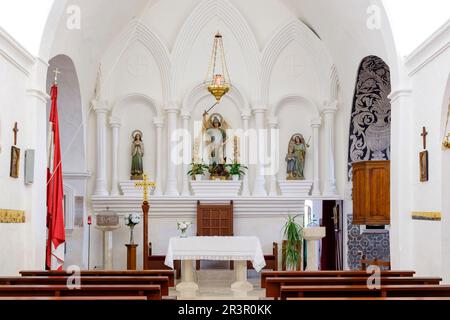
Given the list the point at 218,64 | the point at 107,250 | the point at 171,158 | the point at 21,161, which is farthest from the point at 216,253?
the point at 218,64

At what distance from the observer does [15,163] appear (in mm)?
9180

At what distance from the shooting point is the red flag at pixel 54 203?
10.3m

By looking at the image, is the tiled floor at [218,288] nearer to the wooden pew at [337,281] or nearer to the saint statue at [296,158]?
the saint statue at [296,158]

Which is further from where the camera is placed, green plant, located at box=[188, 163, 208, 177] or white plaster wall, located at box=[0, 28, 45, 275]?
green plant, located at box=[188, 163, 208, 177]

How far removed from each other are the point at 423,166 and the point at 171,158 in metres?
6.97

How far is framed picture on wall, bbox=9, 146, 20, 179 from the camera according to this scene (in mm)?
9055

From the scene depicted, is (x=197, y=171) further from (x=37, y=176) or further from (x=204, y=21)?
(x=37, y=176)

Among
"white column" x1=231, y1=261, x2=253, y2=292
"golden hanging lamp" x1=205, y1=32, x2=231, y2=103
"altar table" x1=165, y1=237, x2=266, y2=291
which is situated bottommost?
"white column" x1=231, y1=261, x2=253, y2=292

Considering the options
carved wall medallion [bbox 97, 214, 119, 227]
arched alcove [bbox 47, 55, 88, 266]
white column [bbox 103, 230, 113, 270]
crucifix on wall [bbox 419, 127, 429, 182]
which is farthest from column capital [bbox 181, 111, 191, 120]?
crucifix on wall [bbox 419, 127, 429, 182]

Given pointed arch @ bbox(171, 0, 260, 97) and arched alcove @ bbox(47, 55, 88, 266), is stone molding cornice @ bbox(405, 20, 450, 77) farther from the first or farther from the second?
arched alcove @ bbox(47, 55, 88, 266)

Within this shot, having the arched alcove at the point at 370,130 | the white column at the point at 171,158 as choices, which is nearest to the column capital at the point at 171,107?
the white column at the point at 171,158

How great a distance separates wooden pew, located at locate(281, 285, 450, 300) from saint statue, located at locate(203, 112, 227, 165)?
8.75 m

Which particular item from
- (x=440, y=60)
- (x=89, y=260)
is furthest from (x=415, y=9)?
(x=89, y=260)

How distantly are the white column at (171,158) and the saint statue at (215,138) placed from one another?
0.70m
